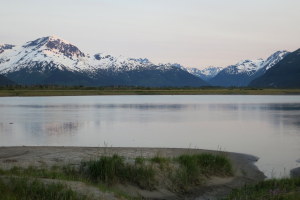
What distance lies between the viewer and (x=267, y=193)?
607 inches

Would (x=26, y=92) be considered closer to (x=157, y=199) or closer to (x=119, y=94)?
(x=119, y=94)

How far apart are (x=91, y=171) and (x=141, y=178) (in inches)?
91.0

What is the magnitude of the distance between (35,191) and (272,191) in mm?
8377

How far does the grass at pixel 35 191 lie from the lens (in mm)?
13398

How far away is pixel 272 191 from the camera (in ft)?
51.0

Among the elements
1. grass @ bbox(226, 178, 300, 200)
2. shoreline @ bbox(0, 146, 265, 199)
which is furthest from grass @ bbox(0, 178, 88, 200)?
grass @ bbox(226, 178, 300, 200)

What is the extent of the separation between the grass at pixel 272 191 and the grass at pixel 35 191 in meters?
A: 5.89

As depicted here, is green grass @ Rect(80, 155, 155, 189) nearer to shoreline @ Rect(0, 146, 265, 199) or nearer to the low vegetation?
the low vegetation

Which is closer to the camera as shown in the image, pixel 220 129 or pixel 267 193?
pixel 267 193

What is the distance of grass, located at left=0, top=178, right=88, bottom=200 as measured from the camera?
1340 centimetres

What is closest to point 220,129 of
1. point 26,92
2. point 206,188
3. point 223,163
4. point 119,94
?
point 223,163

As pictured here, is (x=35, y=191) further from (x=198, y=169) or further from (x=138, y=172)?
(x=198, y=169)

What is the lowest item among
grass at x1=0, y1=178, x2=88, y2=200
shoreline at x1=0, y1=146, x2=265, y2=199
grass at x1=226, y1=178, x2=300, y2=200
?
shoreline at x1=0, y1=146, x2=265, y2=199

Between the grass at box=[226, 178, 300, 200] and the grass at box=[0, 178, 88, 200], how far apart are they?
5889 mm
